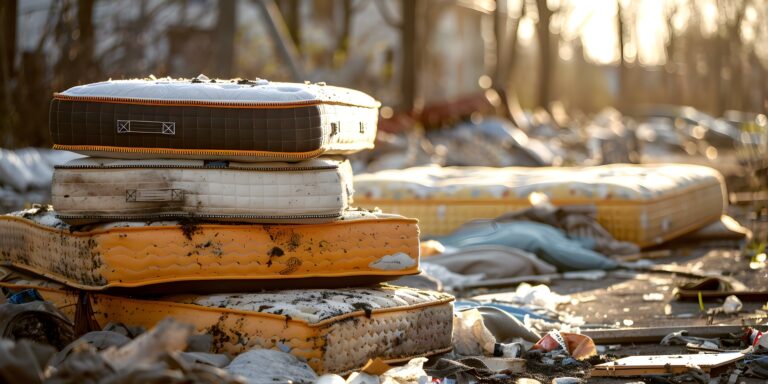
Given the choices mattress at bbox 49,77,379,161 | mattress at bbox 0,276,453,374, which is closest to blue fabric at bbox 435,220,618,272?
mattress at bbox 0,276,453,374

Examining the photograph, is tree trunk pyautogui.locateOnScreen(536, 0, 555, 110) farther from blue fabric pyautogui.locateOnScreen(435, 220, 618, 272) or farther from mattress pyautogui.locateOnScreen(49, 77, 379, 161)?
mattress pyautogui.locateOnScreen(49, 77, 379, 161)

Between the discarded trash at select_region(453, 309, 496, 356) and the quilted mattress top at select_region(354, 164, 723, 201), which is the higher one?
the quilted mattress top at select_region(354, 164, 723, 201)

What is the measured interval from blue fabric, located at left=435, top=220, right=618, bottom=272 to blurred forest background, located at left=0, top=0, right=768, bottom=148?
5.04 meters

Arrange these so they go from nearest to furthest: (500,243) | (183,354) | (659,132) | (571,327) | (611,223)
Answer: (183,354) → (571,327) → (500,243) → (611,223) → (659,132)

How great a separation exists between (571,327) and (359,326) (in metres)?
1.46

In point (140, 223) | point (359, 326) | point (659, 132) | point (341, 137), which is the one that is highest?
point (341, 137)

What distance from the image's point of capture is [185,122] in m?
4.11

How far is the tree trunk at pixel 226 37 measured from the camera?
13.0 metres

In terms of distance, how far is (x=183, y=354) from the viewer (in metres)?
3.39

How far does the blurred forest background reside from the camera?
38.7 ft

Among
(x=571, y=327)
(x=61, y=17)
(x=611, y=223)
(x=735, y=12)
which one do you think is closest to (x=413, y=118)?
(x=61, y=17)

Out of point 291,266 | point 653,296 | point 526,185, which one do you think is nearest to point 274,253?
point 291,266

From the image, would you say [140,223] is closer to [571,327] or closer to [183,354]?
[183,354]

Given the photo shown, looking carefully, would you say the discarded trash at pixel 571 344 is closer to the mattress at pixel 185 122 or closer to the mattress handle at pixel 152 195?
the mattress at pixel 185 122
